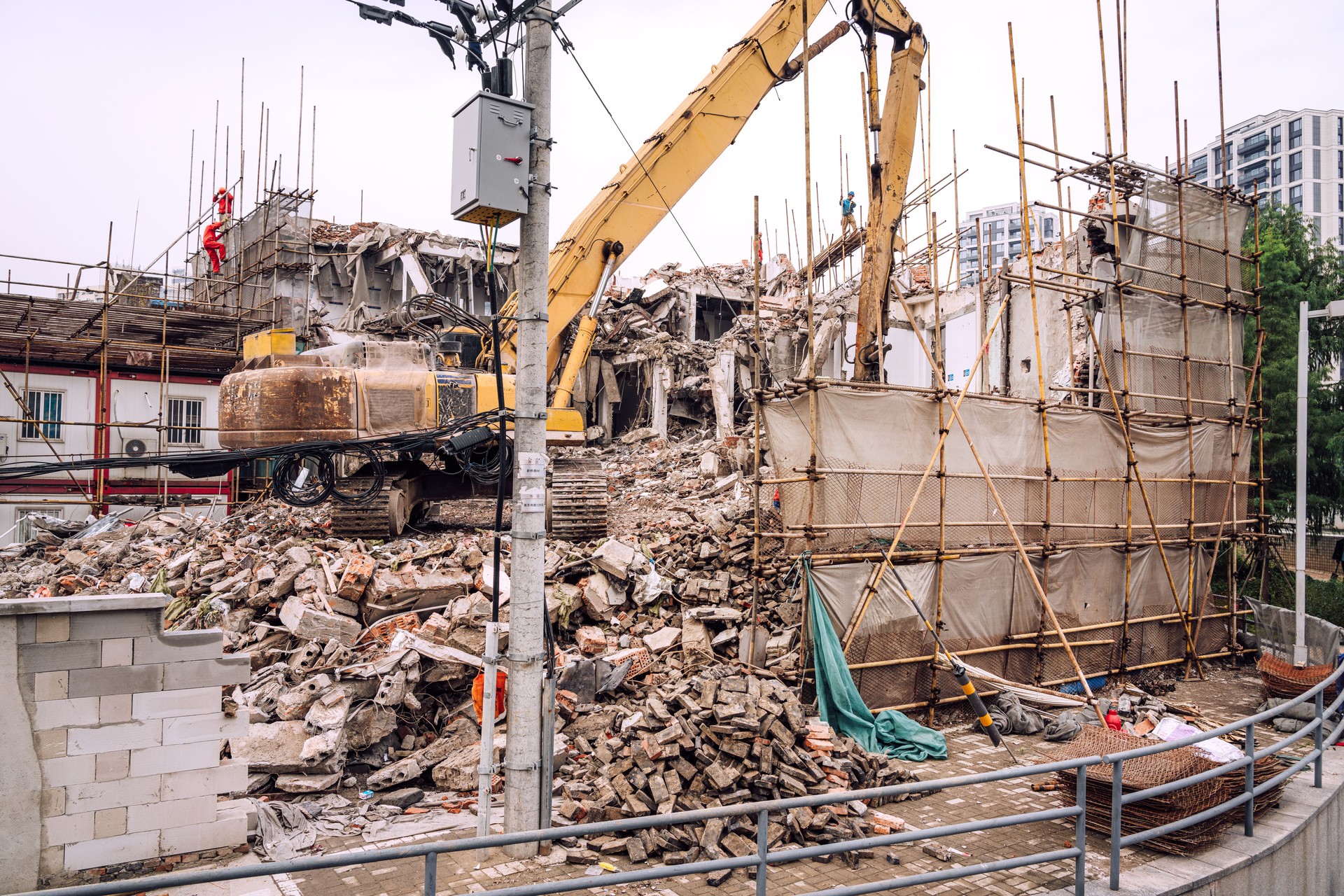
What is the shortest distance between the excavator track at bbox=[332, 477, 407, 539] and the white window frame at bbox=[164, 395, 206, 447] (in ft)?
38.9

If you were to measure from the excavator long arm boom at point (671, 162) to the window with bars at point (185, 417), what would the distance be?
48.4 feet

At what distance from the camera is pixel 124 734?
19.4 ft

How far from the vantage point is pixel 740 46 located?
1249 cm

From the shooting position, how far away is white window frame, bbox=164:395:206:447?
23500mm

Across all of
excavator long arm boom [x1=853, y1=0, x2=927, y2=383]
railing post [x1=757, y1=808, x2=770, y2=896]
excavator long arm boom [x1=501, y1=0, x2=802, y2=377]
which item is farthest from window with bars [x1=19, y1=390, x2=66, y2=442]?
railing post [x1=757, y1=808, x2=770, y2=896]

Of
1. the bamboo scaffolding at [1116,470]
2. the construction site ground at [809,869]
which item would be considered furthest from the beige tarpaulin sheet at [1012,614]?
the construction site ground at [809,869]

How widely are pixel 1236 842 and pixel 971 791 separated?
82.9 inches

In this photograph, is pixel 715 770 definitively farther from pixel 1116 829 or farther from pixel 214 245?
pixel 214 245

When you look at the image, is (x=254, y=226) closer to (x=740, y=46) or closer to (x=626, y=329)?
(x=626, y=329)

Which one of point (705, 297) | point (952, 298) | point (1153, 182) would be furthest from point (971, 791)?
point (705, 297)

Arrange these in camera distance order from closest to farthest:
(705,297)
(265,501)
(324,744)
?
(324,744), (265,501), (705,297)

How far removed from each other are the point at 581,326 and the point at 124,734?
9772 mm

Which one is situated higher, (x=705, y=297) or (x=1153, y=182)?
(x=705, y=297)

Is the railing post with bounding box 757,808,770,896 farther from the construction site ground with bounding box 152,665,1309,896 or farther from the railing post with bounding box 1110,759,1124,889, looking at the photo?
the railing post with bounding box 1110,759,1124,889
